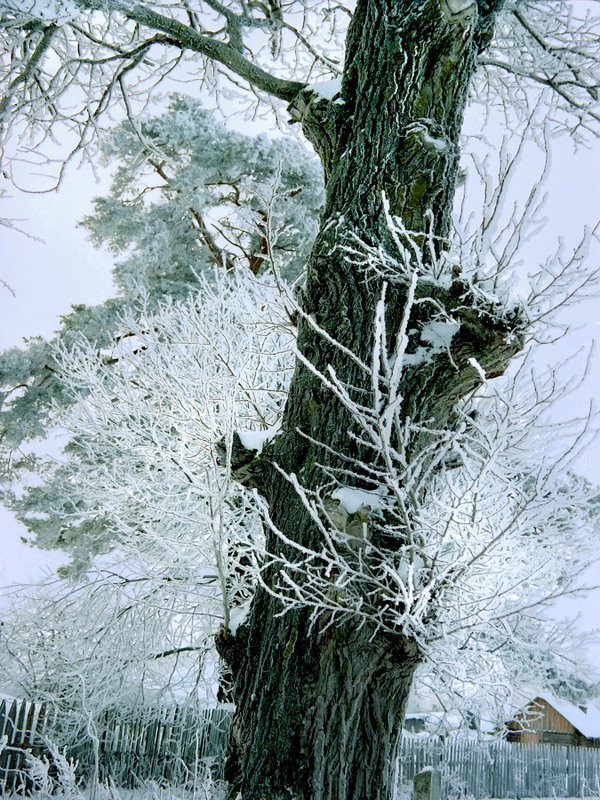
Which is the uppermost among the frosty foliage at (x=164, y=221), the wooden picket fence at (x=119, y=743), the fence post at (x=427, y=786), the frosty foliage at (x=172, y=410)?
the frosty foliage at (x=164, y=221)

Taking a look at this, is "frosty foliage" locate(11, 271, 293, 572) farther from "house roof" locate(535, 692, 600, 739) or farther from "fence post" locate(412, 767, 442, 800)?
"house roof" locate(535, 692, 600, 739)

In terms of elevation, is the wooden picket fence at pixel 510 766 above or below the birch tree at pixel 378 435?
below

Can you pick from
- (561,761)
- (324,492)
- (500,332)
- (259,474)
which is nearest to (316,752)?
Result: (324,492)

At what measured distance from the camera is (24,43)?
13.6 ft

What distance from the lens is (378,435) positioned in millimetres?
2502

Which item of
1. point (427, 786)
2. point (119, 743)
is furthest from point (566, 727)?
point (427, 786)

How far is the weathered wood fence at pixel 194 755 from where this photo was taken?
6984mm

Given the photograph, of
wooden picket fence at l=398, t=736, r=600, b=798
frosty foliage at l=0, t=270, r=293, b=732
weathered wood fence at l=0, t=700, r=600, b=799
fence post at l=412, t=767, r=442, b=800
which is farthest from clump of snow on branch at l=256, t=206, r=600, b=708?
wooden picket fence at l=398, t=736, r=600, b=798

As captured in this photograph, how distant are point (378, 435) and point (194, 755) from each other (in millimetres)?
8625

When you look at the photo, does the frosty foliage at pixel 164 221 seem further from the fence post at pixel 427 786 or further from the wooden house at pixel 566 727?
the wooden house at pixel 566 727

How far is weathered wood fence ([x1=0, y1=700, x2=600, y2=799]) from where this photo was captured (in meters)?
6.98

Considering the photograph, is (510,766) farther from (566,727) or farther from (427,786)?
(427,786)

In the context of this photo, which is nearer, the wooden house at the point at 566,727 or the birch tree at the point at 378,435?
the birch tree at the point at 378,435

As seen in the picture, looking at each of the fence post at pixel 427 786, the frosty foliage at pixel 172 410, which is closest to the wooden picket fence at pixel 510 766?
the fence post at pixel 427 786
